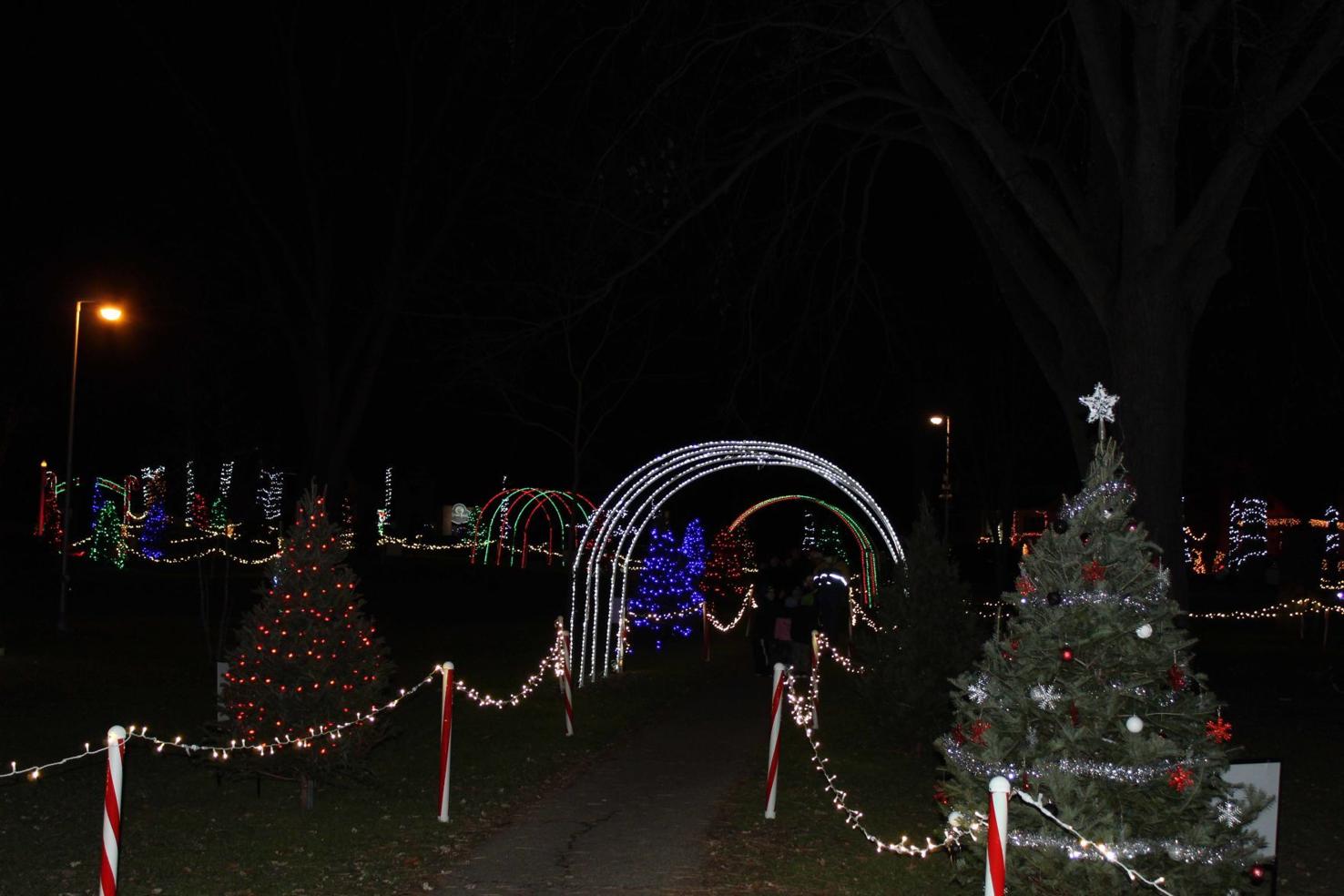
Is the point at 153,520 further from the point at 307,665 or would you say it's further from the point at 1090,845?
the point at 1090,845

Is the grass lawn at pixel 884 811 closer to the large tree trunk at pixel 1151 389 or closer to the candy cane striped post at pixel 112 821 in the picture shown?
the large tree trunk at pixel 1151 389

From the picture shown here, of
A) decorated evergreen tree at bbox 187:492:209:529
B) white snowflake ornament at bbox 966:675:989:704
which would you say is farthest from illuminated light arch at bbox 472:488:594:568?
→ white snowflake ornament at bbox 966:675:989:704

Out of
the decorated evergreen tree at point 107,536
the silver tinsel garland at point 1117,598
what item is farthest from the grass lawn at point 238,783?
the decorated evergreen tree at point 107,536

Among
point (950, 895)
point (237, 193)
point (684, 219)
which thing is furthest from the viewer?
point (237, 193)

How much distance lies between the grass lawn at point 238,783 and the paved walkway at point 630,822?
340mm

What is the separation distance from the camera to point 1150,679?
6.92 m

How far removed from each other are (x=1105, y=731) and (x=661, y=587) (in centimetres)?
2243

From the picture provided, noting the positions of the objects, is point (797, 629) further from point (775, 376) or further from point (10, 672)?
point (10, 672)

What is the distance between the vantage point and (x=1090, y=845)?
6.55 m

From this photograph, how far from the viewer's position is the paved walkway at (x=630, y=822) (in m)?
8.91

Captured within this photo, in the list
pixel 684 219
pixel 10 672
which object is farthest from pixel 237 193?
pixel 684 219

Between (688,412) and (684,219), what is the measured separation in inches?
1224

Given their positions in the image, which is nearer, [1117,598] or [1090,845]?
[1090,845]

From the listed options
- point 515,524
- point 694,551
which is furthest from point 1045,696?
point 515,524
